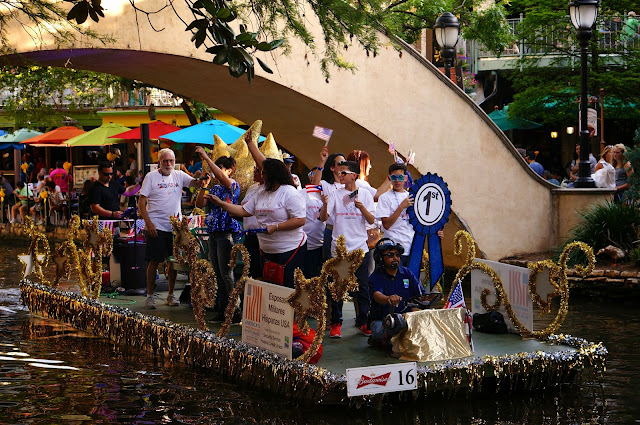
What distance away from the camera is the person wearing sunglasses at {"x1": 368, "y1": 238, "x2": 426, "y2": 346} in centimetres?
947

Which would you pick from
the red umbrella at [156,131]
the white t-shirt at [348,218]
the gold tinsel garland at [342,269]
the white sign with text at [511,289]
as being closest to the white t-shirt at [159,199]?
the white t-shirt at [348,218]

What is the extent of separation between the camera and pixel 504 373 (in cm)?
910

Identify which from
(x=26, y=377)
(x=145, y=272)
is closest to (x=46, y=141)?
(x=145, y=272)

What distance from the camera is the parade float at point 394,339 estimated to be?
333 inches

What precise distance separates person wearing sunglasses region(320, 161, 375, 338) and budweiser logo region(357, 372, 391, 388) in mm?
1851

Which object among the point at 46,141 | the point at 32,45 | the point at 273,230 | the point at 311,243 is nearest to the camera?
the point at 273,230

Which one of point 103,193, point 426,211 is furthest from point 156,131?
point 426,211

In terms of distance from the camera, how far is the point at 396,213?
1085 centimetres

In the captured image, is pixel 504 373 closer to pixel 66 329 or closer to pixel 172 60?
pixel 66 329

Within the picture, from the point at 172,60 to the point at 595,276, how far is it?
269 inches

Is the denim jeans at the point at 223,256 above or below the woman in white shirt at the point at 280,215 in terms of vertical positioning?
below

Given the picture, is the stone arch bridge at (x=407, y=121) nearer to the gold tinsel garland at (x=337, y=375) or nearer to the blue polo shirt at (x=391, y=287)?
the gold tinsel garland at (x=337, y=375)

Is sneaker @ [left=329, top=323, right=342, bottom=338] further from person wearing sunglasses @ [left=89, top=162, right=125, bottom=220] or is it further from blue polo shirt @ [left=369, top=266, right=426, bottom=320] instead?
person wearing sunglasses @ [left=89, top=162, right=125, bottom=220]

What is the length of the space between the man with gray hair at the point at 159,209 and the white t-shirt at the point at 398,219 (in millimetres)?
2180
